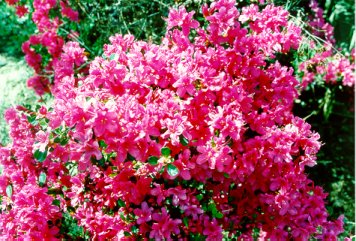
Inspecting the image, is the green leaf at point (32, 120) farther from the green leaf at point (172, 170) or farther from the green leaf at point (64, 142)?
the green leaf at point (172, 170)

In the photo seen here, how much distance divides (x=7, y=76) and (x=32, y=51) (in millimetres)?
1003

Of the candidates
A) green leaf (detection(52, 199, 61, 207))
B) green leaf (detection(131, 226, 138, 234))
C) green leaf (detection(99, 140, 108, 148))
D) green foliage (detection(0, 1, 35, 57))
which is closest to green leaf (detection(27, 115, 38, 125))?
green leaf (detection(52, 199, 61, 207))

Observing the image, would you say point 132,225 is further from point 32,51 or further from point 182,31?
point 32,51

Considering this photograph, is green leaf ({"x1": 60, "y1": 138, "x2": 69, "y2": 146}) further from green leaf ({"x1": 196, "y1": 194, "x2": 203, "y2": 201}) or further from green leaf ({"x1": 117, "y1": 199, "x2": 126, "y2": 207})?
green leaf ({"x1": 196, "y1": 194, "x2": 203, "y2": 201})

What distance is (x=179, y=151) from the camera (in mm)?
1769

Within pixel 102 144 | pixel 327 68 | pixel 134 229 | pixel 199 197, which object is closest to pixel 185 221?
pixel 199 197

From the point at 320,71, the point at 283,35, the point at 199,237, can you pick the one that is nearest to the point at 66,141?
the point at 199,237

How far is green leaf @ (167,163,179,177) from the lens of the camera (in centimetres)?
165

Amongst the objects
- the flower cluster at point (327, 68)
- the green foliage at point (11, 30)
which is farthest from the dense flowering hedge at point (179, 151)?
the green foliage at point (11, 30)

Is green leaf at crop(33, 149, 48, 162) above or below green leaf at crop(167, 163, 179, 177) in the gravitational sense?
above

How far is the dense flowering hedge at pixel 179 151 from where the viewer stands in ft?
5.61

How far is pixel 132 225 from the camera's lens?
192 centimetres

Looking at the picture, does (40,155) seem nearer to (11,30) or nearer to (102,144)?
(102,144)

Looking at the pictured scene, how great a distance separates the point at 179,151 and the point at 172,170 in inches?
5.1
